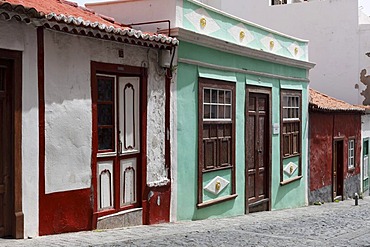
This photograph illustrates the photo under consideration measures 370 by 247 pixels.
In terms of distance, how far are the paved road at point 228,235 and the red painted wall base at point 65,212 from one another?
0.15 m

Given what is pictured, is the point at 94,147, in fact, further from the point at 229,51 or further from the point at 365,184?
the point at 365,184

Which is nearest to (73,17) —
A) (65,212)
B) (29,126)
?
(29,126)

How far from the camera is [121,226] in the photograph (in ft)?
30.3

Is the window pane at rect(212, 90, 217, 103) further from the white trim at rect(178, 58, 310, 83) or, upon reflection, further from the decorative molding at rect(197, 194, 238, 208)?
the decorative molding at rect(197, 194, 238, 208)

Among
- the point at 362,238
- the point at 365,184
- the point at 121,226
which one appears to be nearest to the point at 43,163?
the point at 121,226

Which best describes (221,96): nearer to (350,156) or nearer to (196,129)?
(196,129)

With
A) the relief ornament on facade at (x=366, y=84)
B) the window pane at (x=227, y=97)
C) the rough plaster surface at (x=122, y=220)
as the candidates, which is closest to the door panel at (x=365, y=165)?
the relief ornament on facade at (x=366, y=84)

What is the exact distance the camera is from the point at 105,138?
902 centimetres

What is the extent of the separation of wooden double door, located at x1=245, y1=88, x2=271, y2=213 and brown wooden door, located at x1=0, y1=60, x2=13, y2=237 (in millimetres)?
6905

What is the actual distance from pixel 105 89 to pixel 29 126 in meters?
1.76

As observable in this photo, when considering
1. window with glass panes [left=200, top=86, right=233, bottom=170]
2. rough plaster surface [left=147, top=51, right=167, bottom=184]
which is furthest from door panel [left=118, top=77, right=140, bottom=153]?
window with glass panes [left=200, top=86, right=233, bottom=170]

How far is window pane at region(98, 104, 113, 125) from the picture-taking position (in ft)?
29.1

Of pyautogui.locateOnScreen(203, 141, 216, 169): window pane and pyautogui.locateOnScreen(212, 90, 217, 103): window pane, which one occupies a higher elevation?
pyautogui.locateOnScreen(212, 90, 217, 103): window pane

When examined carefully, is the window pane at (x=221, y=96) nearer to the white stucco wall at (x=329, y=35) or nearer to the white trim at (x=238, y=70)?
the white trim at (x=238, y=70)
